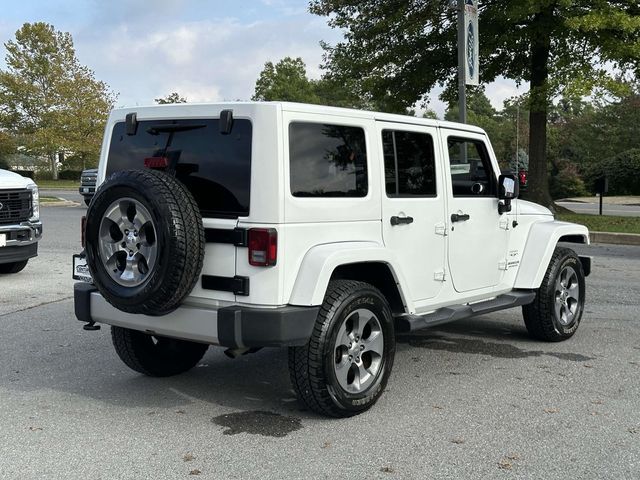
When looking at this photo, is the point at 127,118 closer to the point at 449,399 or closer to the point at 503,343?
the point at 449,399

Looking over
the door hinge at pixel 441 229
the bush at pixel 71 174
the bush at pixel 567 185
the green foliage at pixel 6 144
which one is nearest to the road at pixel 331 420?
the door hinge at pixel 441 229

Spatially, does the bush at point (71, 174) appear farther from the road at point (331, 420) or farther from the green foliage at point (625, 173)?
the road at point (331, 420)

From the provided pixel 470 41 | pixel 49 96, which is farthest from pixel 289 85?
pixel 470 41

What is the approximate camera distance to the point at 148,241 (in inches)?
168

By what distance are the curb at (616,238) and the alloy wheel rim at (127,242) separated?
13291mm

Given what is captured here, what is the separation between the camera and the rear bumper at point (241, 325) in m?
4.07

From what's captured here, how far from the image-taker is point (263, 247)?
4.11 meters

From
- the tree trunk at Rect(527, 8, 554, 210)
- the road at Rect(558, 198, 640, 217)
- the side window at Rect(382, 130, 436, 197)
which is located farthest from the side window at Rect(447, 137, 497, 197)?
the road at Rect(558, 198, 640, 217)

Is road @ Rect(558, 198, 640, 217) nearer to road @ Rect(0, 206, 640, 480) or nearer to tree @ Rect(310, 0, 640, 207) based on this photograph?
tree @ Rect(310, 0, 640, 207)

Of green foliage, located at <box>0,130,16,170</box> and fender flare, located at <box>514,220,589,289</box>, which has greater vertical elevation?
green foliage, located at <box>0,130,16,170</box>

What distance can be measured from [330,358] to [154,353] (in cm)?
172

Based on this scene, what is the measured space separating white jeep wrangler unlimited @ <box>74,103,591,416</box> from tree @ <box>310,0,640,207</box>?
13.1 m

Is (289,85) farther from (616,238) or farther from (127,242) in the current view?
(127,242)

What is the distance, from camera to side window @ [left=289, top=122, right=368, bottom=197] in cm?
429
